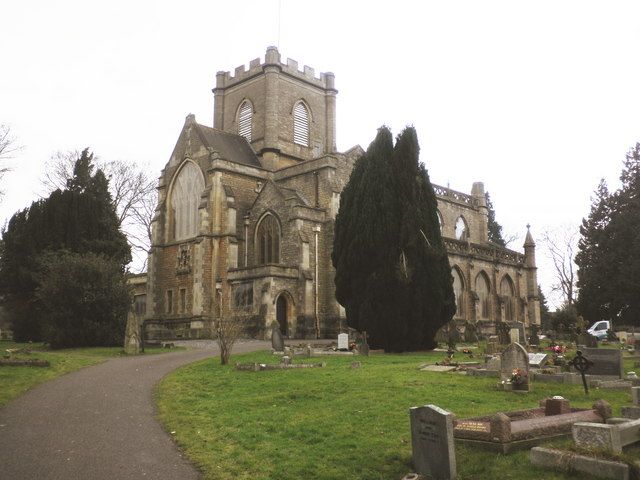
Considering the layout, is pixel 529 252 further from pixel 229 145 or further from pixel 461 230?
pixel 229 145

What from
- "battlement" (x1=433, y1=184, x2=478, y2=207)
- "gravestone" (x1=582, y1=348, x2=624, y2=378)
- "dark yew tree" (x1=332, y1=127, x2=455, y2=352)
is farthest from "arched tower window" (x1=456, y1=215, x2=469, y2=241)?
"gravestone" (x1=582, y1=348, x2=624, y2=378)

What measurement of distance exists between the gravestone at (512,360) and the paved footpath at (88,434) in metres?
7.44

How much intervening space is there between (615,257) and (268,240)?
72.5ft

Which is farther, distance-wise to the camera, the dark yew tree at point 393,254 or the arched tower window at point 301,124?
the arched tower window at point 301,124

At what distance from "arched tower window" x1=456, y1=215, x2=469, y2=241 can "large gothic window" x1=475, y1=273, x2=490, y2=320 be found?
6.73 m

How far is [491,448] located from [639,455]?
1.68m

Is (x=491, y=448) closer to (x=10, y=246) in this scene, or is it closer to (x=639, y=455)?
(x=639, y=455)

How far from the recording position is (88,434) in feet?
32.6

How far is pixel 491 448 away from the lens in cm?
784

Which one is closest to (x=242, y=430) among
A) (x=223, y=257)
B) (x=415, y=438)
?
(x=415, y=438)

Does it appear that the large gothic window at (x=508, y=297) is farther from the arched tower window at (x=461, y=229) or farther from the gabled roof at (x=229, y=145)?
the gabled roof at (x=229, y=145)

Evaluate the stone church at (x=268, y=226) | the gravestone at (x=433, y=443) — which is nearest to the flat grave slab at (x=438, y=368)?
the gravestone at (x=433, y=443)

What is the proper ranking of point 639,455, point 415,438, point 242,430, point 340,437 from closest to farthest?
1. point 639,455
2. point 415,438
3. point 340,437
4. point 242,430

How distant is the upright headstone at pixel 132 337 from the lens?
22.3 m
